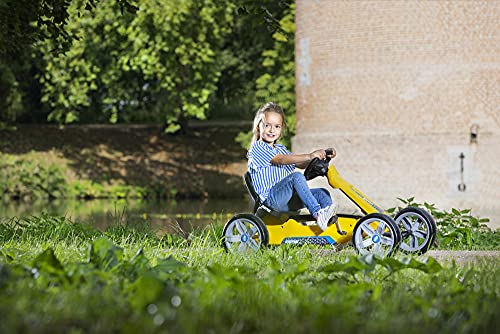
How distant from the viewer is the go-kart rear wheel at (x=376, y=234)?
6.48 meters

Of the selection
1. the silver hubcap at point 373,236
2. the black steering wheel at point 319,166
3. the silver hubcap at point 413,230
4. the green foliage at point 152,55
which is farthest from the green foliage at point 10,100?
the silver hubcap at point 373,236

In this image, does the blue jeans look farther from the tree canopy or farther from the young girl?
the tree canopy

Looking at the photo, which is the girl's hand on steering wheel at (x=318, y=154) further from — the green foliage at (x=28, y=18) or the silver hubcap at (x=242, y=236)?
the green foliage at (x=28, y=18)

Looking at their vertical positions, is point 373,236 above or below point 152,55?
below

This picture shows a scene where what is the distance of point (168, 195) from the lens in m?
29.3

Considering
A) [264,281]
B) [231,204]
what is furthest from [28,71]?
[264,281]

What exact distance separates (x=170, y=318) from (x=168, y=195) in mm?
25973

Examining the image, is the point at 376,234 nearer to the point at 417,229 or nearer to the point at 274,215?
the point at 417,229

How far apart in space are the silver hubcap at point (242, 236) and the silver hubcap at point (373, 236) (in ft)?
2.46

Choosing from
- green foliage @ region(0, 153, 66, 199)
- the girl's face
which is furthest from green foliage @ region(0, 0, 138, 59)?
green foliage @ region(0, 153, 66, 199)

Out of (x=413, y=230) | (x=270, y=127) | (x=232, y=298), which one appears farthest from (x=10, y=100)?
(x=232, y=298)

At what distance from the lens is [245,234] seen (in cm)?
700

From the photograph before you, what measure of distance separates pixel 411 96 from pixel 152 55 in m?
13.9

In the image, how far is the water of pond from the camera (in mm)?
17517
